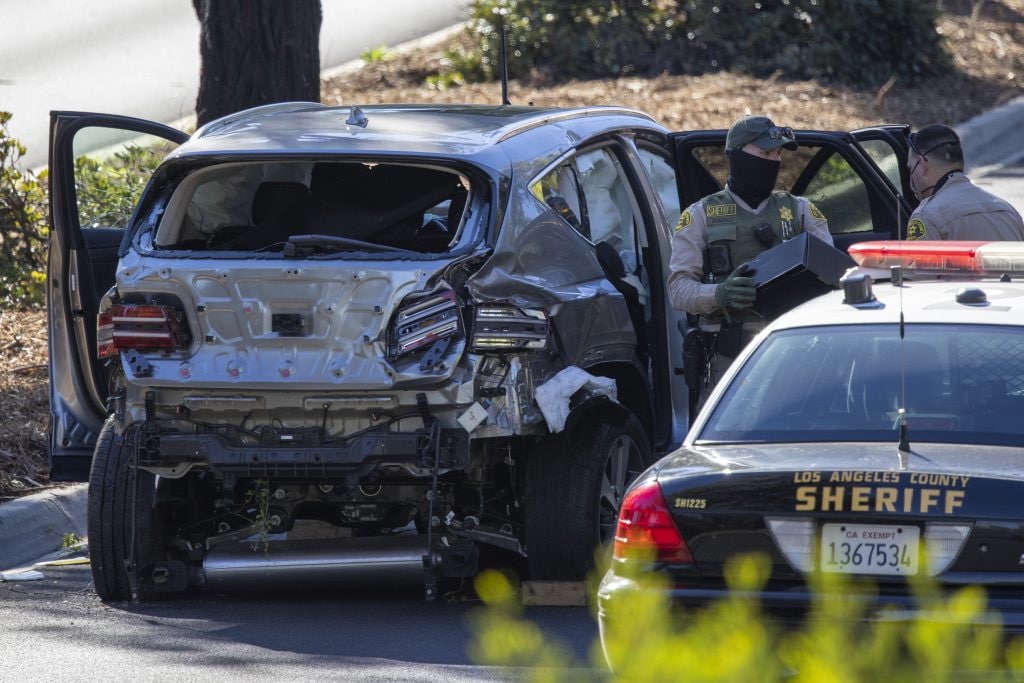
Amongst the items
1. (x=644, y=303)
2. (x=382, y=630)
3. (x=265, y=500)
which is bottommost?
(x=382, y=630)

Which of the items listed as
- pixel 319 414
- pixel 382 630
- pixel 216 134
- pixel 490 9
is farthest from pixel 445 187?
pixel 490 9

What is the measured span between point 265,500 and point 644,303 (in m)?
2.08

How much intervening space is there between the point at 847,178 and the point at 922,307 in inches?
126

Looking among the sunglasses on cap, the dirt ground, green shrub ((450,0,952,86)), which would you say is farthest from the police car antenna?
green shrub ((450,0,952,86))

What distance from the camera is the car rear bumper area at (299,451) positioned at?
595 centimetres

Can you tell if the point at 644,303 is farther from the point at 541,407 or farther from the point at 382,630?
the point at 382,630

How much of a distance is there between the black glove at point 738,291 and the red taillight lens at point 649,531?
233 centimetres

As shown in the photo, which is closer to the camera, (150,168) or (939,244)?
(939,244)

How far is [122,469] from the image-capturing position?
6594 mm

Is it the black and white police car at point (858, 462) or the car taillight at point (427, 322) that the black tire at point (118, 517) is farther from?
the black and white police car at point (858, 462)

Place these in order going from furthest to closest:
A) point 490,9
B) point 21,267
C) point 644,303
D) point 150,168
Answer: point 490,9, point 150,168, point 21,267, point 644,303

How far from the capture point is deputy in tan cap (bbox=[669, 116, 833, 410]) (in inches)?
283

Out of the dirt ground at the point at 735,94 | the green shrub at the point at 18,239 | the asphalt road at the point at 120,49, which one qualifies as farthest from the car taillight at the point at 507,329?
the asphalt road at the point at 120,49

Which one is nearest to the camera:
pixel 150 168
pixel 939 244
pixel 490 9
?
pixel 939 244
